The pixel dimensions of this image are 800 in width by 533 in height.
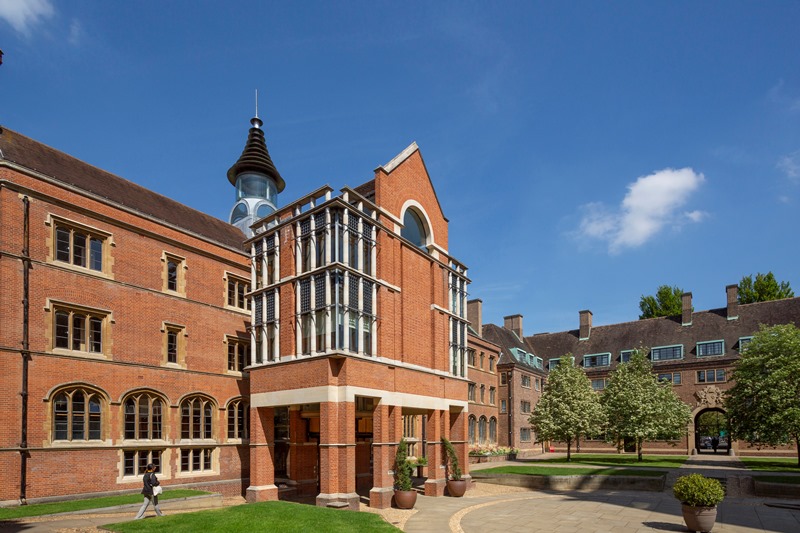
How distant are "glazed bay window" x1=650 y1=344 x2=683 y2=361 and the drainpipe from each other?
181ft

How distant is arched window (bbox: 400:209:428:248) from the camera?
26562mm

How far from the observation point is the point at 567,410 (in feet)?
135

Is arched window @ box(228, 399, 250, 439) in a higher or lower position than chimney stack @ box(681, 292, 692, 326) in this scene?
lower

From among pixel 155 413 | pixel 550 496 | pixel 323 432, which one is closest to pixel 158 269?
pixel 155 413

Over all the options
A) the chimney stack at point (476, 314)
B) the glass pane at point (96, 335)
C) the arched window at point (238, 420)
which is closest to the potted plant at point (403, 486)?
the arched window at point (238, 420)

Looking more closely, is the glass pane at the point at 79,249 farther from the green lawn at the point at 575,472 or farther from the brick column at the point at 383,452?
the green lawn at the point at 575,472

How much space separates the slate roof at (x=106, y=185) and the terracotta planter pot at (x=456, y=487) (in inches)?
676

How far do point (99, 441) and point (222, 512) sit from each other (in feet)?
27.1

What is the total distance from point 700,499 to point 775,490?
1269 cm

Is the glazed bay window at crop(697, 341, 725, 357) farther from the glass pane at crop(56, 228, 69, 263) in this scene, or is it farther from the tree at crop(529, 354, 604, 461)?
the glass pane at crop(56, 228, 69, 263)

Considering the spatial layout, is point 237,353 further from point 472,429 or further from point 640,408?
point 640,408

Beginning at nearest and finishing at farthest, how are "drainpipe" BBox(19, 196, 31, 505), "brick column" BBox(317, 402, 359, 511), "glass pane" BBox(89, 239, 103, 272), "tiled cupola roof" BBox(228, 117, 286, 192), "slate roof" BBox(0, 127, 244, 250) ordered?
"drainpipe" BBox(19, 196, 31, 505) < "brick column" BBox(317, 402, 359, 511) < "slate roof" BBox(0, 127, 244, 250) < "glass pane" BBox(89, 239, 103, 272) < "tiled cupola roof" BBox(228, 117, 286, 192)

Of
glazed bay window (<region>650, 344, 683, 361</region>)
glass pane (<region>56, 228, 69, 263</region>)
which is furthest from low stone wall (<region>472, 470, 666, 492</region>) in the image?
glazed bay window (<region>650, 344, 683, 361</region>)

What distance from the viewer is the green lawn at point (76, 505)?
16906 mm
